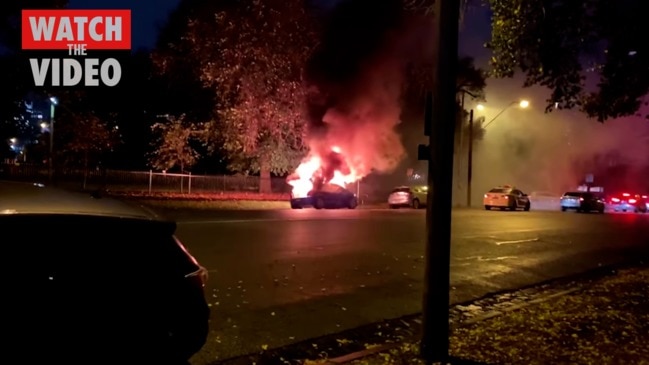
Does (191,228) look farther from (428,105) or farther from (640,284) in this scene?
(428,105)

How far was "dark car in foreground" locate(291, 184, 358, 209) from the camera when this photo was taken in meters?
30.5

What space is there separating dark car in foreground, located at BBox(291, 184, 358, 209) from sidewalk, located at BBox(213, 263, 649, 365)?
2106cm

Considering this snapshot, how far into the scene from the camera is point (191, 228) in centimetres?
1691

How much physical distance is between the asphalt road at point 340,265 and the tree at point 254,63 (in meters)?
10.2

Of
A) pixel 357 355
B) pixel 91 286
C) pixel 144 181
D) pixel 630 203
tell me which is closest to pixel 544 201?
pixel 630 203

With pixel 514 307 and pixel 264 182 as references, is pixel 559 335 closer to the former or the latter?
pixel 514 307

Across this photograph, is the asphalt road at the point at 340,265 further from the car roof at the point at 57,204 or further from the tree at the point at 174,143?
the tree at the point at 174,143

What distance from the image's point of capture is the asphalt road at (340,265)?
7688 millimetres

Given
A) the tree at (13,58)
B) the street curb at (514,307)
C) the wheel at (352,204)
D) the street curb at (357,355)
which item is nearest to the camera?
the street curb at (357,355)

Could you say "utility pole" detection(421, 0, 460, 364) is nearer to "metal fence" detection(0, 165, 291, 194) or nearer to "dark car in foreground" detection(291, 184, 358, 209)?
"dark car in foreground" detection(291, 184, 358, 209)

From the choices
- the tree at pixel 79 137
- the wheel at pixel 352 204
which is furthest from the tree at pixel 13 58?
the wheel at pixel 352 204

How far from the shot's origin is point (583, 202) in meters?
38.0

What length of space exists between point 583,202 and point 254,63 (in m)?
20.6

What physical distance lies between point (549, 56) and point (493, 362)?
466cm
